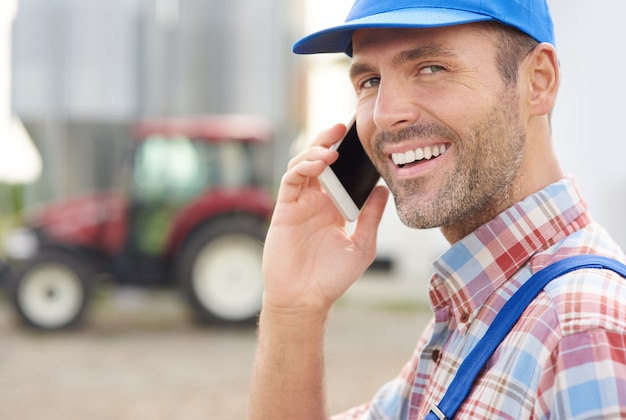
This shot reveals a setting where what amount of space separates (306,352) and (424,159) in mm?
436

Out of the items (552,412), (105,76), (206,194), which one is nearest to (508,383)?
(552,412)

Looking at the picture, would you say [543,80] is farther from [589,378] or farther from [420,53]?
[589,378]

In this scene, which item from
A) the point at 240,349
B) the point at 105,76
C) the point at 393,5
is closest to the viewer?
the point at 393,5

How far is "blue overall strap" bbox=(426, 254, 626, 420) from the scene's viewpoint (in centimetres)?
94

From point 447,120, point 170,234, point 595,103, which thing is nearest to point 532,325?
point 447,120

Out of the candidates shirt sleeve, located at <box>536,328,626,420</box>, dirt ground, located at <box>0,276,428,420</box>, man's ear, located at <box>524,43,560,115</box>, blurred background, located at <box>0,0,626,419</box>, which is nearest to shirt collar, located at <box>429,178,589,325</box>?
man's ear, located at <box>524,43,560,115</box>

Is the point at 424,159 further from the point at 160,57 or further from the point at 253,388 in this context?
the point at 160,57

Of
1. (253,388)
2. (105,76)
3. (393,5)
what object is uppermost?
(105,76)

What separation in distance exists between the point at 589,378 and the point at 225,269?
601 cm

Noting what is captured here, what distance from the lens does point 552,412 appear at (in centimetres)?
83

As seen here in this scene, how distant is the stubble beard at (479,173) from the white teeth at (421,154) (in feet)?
0.09

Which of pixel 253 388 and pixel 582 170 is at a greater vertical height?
pixel 582 170

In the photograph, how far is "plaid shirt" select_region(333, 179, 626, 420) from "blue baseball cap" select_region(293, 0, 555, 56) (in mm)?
242

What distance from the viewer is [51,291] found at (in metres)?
6.66
